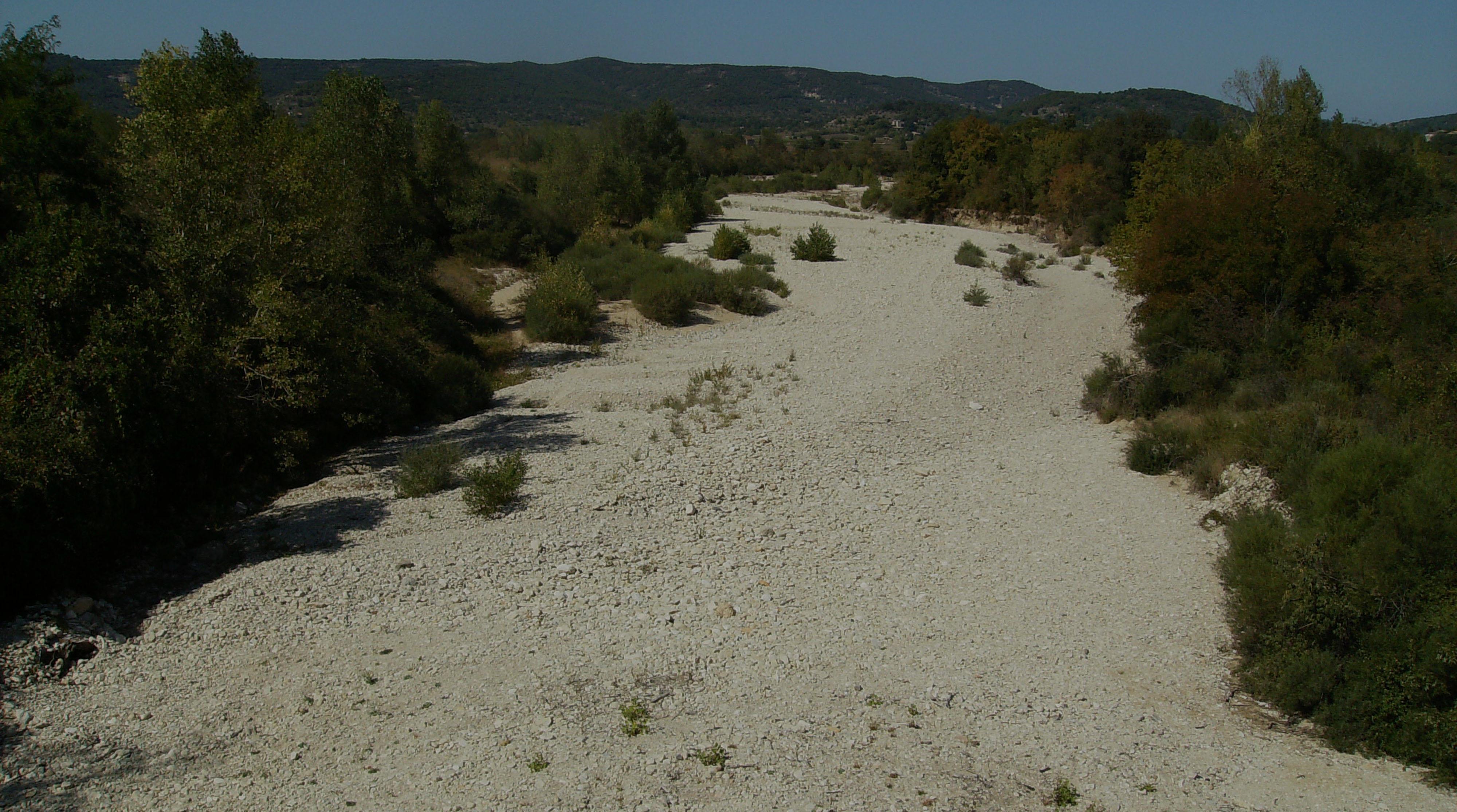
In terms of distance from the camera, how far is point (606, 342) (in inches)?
733

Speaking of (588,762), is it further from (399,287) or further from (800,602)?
(399,287)

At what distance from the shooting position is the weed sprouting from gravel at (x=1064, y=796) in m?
5.04

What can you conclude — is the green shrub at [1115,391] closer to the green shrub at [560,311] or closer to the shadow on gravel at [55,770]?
the green shrub at [560,311]

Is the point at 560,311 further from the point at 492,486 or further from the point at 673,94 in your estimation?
the point at 673,94

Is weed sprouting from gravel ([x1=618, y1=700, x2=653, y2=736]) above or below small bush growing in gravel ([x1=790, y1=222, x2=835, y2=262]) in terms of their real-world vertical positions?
below

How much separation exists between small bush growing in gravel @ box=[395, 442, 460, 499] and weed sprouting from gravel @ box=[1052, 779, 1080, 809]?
284 inches

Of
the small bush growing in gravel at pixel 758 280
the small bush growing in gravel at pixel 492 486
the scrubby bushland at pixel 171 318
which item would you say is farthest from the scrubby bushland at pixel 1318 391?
the scrubby bushland at pixel 171 318

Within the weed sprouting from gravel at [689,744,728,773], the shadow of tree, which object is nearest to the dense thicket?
the weed sprouting from gravel at [689,744,728,773]

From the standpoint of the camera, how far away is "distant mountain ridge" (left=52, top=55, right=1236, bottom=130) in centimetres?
8813

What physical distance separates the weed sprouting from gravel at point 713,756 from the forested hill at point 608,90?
29.0 m

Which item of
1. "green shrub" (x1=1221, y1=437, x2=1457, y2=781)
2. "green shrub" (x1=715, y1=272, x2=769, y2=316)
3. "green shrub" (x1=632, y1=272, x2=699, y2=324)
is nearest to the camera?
"green shrub" (x1=1221, y1=437, x2=1457, y2=781)

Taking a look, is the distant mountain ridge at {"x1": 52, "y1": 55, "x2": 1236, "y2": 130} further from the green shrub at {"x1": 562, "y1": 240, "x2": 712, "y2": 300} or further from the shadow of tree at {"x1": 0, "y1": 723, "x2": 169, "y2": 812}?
the shadow of tree at {"x1": 0, "y1": 723, "x2": 169, "y2": 812}

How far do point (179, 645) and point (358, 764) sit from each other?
2.40m

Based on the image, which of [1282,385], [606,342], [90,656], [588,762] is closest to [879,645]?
[588,762]
